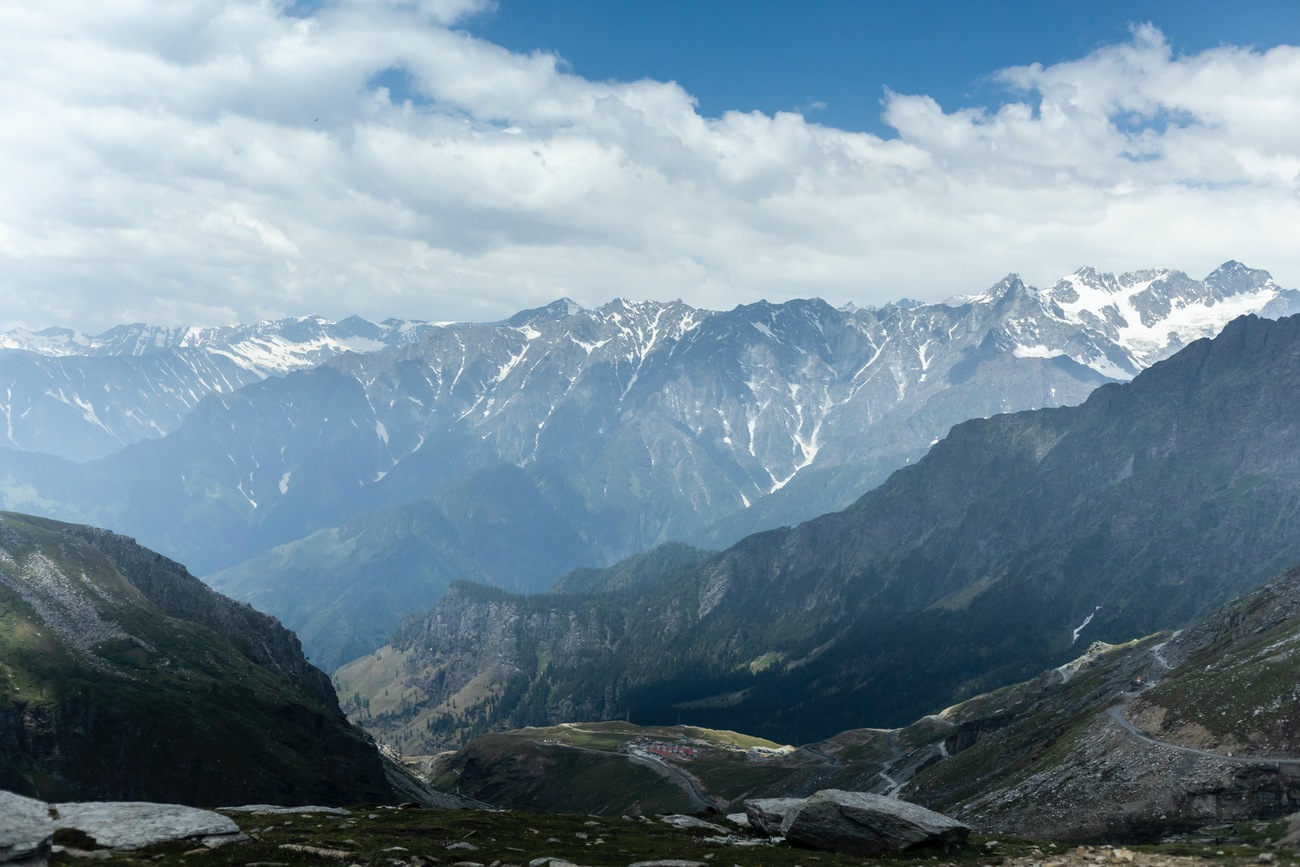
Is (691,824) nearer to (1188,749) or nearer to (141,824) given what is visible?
(141,824)

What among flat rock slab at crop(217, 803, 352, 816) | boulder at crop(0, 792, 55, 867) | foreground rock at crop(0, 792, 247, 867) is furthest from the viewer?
flat rock slab at crop(217, 803, 352, 816)

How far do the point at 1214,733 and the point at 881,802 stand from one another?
2988 inches

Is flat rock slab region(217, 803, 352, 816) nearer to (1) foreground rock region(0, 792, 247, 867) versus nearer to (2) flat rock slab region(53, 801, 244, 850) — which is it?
(1) foreground rock region(0, 792, 247, 867)

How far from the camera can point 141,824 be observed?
59094 millimetres

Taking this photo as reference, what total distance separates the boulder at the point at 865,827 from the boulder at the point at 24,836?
4998cm

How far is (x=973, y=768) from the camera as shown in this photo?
172625 mm

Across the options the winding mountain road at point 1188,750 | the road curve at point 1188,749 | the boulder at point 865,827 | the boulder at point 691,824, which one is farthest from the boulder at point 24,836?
the road curve at point 1188,749

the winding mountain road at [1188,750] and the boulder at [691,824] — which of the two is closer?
the boulder at [691,824]

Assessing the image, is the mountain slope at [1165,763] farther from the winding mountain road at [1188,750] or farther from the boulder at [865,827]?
the boulder at [865,827]

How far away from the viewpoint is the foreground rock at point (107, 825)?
49.5 metres

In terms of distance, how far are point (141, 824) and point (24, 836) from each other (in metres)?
10.5

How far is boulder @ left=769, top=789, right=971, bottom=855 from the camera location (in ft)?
228

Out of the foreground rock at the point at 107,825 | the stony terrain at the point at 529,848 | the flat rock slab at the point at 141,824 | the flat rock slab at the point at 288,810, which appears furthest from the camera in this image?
the flat rock slab at the point at 288,810

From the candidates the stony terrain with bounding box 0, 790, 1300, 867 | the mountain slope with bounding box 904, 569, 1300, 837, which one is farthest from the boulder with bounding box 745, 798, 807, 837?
the mountain slope with bounding box 904, 569, 1300, 837
